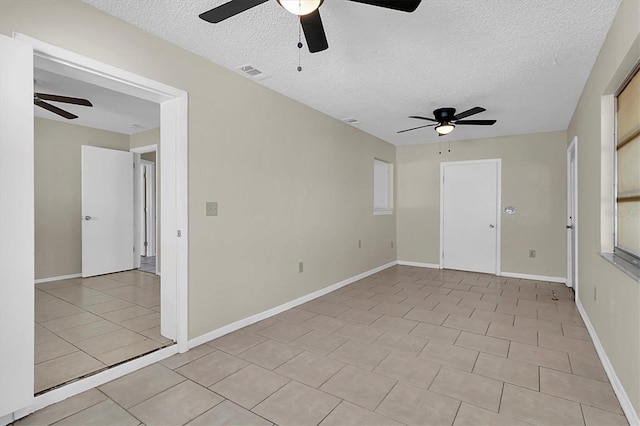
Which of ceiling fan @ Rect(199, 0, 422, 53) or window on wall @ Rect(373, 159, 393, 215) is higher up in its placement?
ceiling fan @ Rect(199, 0, 422, 53)

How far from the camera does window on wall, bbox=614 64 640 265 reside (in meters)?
2.08

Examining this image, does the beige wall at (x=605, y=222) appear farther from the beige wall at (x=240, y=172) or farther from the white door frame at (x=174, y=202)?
the white door frame at (x=174, y=202)

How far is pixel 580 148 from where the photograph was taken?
3785 millimetres

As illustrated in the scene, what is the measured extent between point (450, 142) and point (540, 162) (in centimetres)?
150

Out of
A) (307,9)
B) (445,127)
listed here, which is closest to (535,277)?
(445,127)

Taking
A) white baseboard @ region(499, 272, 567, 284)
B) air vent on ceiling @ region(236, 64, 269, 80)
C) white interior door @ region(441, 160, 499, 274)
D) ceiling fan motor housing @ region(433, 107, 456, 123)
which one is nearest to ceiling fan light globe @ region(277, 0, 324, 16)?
air vent on ceiling @ region(236, 64, 269, 80)

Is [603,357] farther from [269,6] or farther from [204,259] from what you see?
[269,6]

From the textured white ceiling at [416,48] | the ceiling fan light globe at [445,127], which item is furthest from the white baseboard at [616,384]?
the ceiling fan light globe at [445,127]

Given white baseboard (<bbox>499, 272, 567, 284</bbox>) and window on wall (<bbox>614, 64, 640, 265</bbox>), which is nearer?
window on wall (<bbox>614, 64, 640, 265</bbox>)

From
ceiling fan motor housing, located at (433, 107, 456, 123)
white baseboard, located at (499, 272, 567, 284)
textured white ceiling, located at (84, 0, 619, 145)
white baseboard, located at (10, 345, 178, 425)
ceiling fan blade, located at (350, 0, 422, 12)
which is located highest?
textured white ceiling, located at (84, 0, 619, 145)

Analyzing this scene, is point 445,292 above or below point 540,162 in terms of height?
below

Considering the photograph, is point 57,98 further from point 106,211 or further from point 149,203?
point 149,203

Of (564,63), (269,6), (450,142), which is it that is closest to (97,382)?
(269,6)

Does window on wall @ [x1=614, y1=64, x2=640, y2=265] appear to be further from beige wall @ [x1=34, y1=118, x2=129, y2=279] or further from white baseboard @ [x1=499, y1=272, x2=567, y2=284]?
beige wall @ [x1=34, y1=118, x2=129, y2=279]
